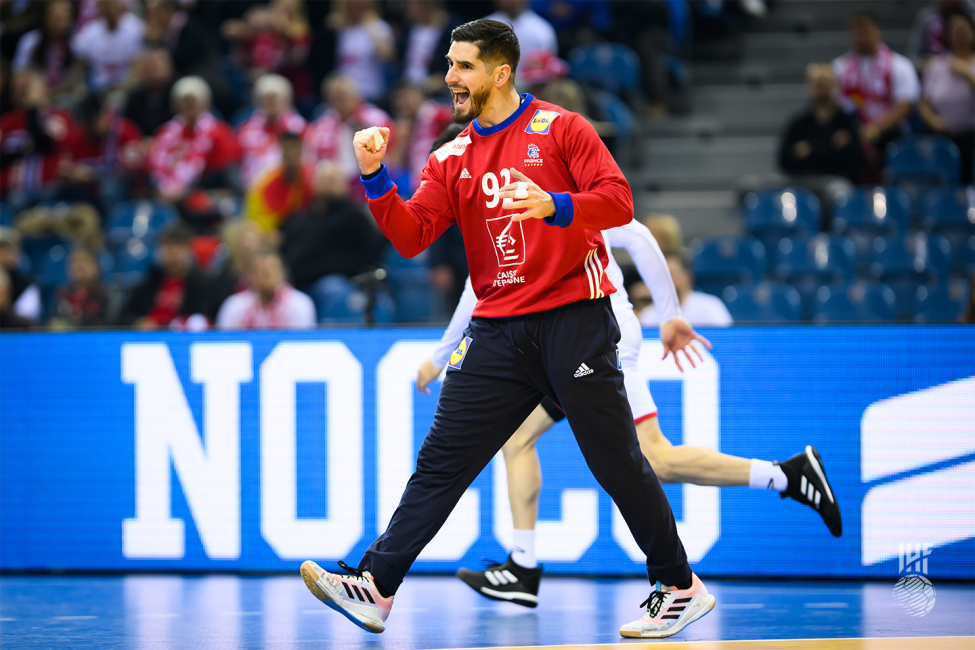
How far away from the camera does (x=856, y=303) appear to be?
772cm

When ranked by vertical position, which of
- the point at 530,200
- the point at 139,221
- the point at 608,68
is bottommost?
the point at 530,200

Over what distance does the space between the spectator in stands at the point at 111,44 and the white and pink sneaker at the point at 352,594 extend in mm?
9450

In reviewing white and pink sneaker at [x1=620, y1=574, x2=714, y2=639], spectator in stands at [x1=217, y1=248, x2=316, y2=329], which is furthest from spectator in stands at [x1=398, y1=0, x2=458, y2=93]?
white and pink sneaker at [x1=620, y1=574, x2=714, y2=639]

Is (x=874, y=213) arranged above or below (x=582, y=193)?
above

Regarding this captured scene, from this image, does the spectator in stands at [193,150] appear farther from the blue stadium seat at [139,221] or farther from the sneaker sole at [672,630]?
the sneaker sole at [672,630]

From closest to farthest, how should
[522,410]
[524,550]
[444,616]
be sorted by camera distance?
A: 1. [522,410]
2. [444,616]
3. [524,550]

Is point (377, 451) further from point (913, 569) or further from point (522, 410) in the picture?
point (913, 569)

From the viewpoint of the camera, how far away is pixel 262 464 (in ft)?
18.8

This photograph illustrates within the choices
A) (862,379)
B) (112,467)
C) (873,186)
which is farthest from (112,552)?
A: (873,186)

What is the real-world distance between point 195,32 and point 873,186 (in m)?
7.17

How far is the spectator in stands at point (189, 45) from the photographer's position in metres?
11.4

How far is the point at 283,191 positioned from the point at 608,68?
3396mm

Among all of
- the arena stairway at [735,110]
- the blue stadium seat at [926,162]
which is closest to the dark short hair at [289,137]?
the arena stairway at [735,110]

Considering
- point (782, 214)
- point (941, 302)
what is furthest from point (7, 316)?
point (941, 302)
